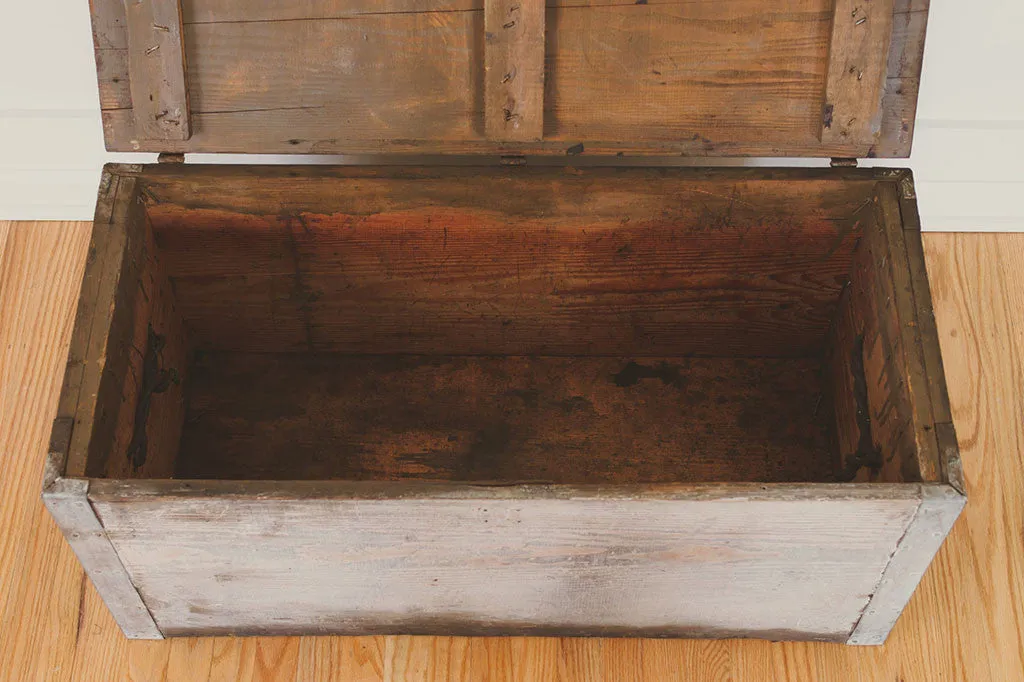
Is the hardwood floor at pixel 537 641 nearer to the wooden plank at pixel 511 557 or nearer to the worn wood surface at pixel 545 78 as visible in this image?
the wooden plank at pixel 511 557

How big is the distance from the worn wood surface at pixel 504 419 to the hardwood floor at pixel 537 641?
291mm

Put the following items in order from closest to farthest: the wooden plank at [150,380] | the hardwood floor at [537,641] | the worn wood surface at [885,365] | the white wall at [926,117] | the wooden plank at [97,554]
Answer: the wooden plank at [97,554] → the worn wood surface at [885,365] → the wooden plank at [150,380] → the hardwood floor at [537,641] → the white wall at [926,117]

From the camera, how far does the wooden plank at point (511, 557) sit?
141cm

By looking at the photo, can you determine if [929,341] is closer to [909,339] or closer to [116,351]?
[909,339]

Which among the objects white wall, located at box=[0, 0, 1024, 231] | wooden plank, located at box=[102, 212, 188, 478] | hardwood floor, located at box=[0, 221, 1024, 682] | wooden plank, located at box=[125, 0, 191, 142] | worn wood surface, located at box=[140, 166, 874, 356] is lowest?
hardwood floor, located at box=[0, 221, 1024, 682]

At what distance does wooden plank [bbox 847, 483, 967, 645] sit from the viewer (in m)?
1.40

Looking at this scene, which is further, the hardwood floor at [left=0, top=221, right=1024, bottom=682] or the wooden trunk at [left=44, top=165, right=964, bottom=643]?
the hardwood floor at [left=0, top=221, right=1024, bottom=682]

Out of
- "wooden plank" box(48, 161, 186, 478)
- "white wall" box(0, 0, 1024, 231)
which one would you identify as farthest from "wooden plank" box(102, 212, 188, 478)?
"white wall" box(0, 0, 1024, 231)

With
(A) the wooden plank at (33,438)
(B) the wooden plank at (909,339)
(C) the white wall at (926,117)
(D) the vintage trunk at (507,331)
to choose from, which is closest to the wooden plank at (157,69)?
(D) the vintage trunk at (507,331)

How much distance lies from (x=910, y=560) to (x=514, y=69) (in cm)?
97

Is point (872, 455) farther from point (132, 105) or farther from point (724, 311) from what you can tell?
point (132, 105)

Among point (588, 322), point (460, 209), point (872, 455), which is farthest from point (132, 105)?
point (872, 455)

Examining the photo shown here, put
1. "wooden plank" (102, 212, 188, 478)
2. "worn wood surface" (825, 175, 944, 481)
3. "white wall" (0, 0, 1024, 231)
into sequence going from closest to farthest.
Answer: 1. "worn wood surface" (825, 175, 944, 481)
2. "wooden plank" (102, 212, 188, 478)
3. "white wall" (0, 0, 1024, 231)

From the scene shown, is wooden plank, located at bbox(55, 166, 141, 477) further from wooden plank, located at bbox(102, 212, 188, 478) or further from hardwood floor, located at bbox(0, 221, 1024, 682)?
hardwood floor, located at bbox(0, 221, 1024, 682)
